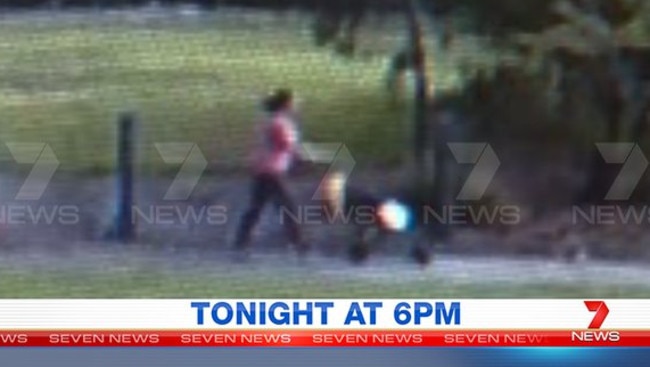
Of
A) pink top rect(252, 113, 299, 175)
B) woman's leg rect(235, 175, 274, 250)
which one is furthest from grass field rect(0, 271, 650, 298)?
pink top rect(252, 113, 299, 175)

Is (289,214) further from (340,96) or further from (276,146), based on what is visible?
(340,96)

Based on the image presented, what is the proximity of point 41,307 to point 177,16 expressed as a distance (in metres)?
0.85

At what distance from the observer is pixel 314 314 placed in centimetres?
259

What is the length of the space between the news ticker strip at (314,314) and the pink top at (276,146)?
1.17 ft

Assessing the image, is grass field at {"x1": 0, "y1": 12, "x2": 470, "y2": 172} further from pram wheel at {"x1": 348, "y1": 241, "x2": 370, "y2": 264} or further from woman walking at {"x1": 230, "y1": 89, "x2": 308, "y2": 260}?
pram wheel at {"x1": 348, "y1": 241, "x2": 370, "y2": 264}

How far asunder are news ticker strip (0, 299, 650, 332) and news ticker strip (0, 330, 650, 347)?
15 mm

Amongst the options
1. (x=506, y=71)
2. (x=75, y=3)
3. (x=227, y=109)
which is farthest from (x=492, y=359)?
(x=75, y=3)

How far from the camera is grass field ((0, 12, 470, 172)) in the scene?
252 centimetres

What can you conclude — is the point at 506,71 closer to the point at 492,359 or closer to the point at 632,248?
the point at 632,248

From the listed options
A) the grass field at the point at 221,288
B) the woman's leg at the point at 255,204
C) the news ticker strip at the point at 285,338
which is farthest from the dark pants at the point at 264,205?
the news ticker strip at the point at 285,338

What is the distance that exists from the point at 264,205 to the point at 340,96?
1.13 feet

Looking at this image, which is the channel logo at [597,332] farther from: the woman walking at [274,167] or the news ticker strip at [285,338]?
the woman walking at [274,167]

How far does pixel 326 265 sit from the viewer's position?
2566 millimetres

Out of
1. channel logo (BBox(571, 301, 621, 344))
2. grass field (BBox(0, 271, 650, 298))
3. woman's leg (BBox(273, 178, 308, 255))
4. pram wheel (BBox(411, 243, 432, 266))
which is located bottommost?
channel logo (BBox(571, 301, 621, 344))
